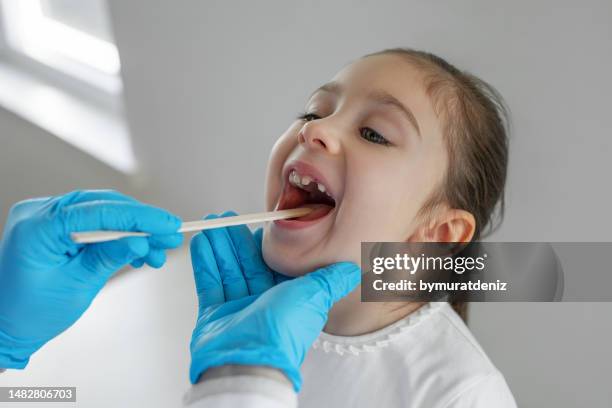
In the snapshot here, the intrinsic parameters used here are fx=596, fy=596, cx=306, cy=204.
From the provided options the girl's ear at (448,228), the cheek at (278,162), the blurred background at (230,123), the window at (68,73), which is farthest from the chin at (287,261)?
the window at (68,73)

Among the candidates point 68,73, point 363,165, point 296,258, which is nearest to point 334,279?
point 296,258

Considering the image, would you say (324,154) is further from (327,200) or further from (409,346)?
(409,346)

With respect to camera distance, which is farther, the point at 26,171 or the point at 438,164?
the point at 26,171

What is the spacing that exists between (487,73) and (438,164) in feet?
1.09

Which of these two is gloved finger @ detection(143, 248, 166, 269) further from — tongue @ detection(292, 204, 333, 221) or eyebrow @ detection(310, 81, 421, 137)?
eyebrow @ detection(310, 81, 421, 137)

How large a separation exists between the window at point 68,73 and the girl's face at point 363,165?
4.13 feet

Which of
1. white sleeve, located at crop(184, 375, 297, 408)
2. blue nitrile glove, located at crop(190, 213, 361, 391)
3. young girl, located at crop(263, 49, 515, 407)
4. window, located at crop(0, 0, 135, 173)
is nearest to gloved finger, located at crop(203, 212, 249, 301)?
blue nitrile glove, located at crop(190, 213, 361, 391)

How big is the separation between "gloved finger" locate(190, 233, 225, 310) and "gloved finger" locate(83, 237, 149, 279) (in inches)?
6.8

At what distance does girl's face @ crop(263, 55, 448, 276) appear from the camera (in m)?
0.96

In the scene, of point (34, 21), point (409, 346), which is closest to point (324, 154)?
point (409, 346)

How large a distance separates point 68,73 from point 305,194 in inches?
63.8

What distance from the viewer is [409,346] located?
3.51 ft

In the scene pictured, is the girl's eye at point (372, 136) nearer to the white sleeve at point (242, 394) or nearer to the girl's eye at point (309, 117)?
the girl's eye at point (309, 117)

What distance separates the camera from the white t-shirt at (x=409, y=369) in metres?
0.99
